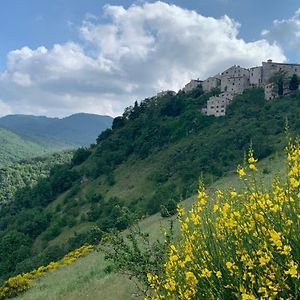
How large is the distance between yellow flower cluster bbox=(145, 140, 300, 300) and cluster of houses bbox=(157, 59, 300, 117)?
281 feet

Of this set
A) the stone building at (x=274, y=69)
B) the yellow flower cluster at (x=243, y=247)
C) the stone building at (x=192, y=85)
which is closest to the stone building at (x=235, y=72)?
the stone building at (x=274, y=69)

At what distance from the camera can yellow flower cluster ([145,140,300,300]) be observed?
477 centimetres

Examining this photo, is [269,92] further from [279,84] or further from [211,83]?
[211,83]

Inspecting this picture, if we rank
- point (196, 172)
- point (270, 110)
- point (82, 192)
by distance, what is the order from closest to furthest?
point (196, 172) < point (270, 110) < point (82, 192)

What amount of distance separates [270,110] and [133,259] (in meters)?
74.4

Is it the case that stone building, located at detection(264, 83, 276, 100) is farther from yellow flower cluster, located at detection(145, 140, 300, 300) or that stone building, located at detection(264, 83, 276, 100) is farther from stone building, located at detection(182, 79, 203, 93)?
yellow flower cluster, located at detection(145, 140, 300, 300)

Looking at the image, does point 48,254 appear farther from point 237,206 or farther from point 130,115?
point 130,115

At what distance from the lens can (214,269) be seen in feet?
19.2

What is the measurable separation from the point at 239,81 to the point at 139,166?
1324 inches

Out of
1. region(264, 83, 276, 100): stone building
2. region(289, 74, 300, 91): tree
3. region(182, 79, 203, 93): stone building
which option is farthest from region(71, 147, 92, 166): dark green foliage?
region(289, 74, 300, 91): tree

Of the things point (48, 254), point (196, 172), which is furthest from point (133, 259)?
point (196, 172)

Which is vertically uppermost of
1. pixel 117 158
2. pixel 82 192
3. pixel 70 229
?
pixel 117 158

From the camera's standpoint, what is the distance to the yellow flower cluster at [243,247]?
477 centimetres

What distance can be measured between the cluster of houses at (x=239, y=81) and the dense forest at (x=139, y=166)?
2.14 meters
